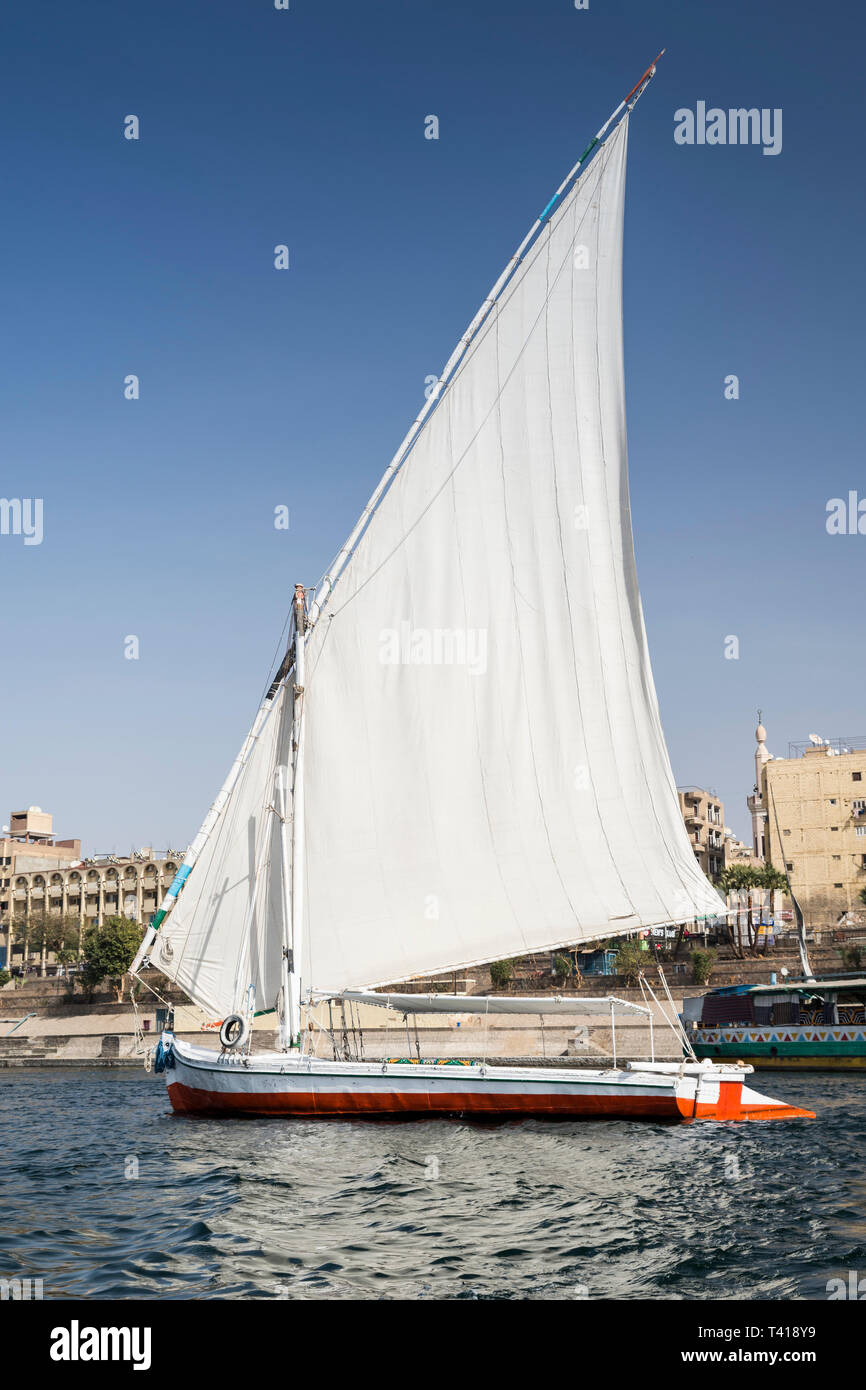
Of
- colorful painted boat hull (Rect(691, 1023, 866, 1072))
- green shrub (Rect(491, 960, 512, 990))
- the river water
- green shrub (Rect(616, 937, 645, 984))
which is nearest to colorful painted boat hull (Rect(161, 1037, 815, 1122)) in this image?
the river water

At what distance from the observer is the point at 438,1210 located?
16.0 meters

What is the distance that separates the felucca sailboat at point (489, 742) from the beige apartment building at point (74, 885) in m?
88.5

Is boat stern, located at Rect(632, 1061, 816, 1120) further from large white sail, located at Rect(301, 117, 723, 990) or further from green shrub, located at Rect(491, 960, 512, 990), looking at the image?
green shrub, located at Rect(491, 960, 512, 990)

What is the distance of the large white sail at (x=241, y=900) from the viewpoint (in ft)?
94.5

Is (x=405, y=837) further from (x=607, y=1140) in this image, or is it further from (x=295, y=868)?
(x=607, y=1140)

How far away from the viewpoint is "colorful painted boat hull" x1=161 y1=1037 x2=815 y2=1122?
2530 cm

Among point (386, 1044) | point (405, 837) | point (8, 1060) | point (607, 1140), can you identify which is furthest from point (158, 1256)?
point (8, 1060)

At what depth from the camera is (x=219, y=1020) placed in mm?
29391

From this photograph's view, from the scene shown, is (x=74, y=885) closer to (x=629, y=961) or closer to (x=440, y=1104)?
(x=629, y=961)

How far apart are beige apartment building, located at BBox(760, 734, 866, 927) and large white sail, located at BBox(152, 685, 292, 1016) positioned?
206 feet

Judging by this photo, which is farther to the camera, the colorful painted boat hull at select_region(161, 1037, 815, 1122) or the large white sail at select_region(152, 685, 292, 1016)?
the large white sail at select_region(152, 685, 292, 1016)

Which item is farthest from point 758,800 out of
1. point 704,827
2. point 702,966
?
point 702,966

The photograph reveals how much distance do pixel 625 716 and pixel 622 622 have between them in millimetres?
2286

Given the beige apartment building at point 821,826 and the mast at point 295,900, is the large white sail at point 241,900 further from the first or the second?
the beige apartment building at point 821,826
